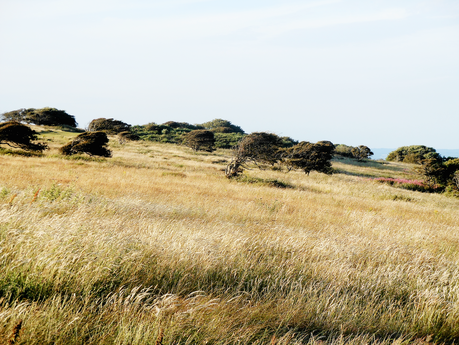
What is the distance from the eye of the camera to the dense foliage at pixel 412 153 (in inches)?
2768

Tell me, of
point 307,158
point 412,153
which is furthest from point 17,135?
point 412,153

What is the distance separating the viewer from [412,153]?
74.8 metres

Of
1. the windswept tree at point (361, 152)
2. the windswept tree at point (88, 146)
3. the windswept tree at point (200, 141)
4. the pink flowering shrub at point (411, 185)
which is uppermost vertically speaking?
the windswept tree at point (361, 152)

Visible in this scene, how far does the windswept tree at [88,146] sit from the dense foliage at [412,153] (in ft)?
220

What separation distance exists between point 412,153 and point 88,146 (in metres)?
Answer: 74.8

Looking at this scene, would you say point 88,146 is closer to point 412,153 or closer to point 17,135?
point 17,135

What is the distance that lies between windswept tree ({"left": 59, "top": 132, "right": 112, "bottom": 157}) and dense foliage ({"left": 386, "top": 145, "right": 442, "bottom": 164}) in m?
67.1

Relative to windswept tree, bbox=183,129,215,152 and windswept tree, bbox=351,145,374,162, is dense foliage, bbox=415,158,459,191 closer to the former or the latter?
windswept tree, bbox=183,129,215,152

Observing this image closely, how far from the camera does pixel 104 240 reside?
378 centimetres

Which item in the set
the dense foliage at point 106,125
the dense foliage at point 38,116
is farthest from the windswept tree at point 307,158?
the dense foliage at point 38,116

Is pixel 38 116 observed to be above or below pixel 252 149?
above

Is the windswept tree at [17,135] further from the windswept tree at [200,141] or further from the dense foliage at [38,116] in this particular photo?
the dense foliage at [38,116]

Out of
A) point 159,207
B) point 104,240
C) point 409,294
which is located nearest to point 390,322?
point 409,294

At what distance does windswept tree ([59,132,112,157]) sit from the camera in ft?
91.2
